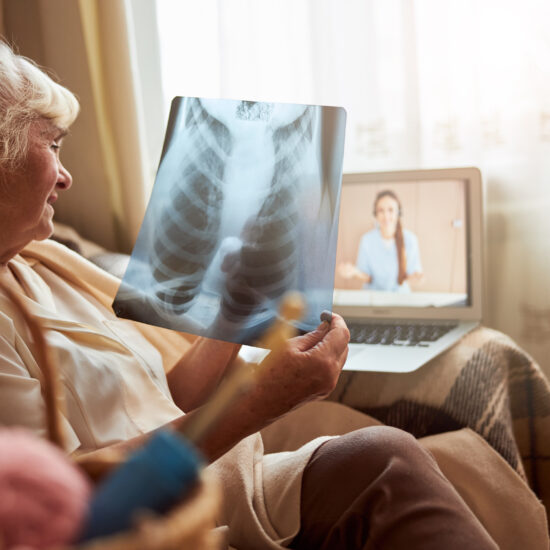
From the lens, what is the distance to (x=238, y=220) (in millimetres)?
965

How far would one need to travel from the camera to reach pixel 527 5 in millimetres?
1622

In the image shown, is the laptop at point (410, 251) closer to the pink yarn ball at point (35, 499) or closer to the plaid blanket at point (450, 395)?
the plaid blanket at point (450, 395)

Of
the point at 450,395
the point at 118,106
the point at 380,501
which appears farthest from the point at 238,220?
the point at 118,106

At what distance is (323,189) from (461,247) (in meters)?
0.75

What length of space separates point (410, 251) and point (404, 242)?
0.03 metres

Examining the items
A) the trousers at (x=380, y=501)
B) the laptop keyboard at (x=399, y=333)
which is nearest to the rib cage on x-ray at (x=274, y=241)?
the trousers at (x=380, y=501)

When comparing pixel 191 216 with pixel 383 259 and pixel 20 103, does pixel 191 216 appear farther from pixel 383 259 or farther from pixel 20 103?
pixel 383 259

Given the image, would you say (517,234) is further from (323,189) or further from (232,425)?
(232,425)

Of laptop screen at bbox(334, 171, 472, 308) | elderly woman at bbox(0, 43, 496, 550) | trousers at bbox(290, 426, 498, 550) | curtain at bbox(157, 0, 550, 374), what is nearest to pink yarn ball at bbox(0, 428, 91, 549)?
elderly woman at bbox(0, 43, 496, 550)

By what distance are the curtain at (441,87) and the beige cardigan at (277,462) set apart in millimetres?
685

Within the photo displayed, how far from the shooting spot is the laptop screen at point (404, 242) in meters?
1.60

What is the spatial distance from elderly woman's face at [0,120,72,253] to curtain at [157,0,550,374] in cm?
103

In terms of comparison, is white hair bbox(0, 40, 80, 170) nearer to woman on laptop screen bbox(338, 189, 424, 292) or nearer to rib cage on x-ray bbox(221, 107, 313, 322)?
rib cage on x-ray bbox(221, 107, 313, 322)

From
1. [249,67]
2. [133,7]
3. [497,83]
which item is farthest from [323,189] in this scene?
[133,7]
